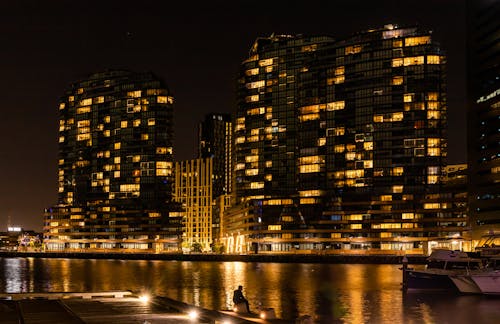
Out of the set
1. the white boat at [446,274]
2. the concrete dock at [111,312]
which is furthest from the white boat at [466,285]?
the concrete dock at [111,312]

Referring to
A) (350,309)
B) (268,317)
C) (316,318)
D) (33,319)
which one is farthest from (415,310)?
(33,319)

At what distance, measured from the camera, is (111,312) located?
1602 inches

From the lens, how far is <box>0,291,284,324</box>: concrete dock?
3675 cm

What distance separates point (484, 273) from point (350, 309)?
2341cm

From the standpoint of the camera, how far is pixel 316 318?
61531 millimetres

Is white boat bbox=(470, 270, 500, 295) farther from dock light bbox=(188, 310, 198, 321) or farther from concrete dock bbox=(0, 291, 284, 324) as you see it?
dock light bbox=(188, 310, 198, 321)

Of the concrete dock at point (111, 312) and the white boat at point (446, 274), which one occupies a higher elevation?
the concrete dock at point (111, 312)

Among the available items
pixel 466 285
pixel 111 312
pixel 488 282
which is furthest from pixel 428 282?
pixel 111 312

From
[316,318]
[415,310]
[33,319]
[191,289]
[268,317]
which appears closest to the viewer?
[33,319]

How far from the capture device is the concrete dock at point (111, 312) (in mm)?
36750

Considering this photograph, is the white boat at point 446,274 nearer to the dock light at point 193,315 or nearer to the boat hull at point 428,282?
the boat hull at point 428,282

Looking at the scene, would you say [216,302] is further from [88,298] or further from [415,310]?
Answer: [88,298]

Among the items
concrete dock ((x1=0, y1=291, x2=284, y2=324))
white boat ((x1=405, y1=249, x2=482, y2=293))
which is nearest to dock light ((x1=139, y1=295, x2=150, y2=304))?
concrete dock ((x1=0, y1=291, x2=284, y2=324))

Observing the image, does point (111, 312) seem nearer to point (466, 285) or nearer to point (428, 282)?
point (466, 285)
